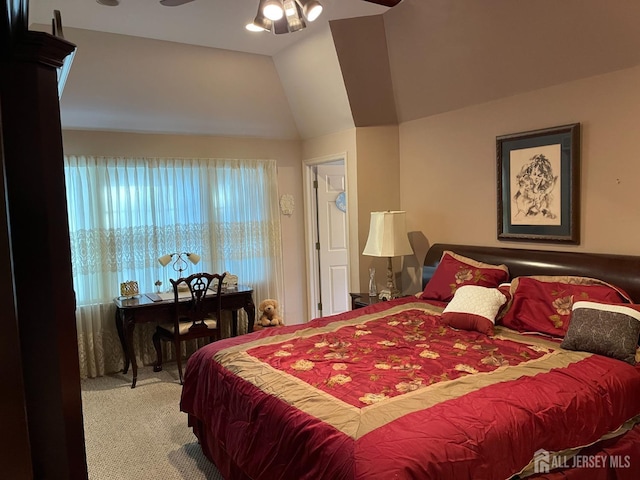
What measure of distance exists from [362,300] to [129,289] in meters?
2.23

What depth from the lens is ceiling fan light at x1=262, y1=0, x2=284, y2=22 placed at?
7.57ft

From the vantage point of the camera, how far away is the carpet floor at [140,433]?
2830 mm

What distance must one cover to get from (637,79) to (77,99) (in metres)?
4.23

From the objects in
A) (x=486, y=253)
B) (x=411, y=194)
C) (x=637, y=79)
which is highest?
(x=637, y=79)

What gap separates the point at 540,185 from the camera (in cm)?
341

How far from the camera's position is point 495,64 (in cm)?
341

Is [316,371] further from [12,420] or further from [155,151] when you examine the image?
[155,151]

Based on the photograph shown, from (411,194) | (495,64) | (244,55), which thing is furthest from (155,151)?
(495,64)

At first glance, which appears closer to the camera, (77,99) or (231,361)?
(231,361)

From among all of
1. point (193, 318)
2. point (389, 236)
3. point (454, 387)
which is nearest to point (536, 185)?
point (389, 236)

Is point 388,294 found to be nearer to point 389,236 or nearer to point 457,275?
point 389,236

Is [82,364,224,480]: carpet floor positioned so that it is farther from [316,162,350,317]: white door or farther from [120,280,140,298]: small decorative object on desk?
[316,162,350,317]: white door

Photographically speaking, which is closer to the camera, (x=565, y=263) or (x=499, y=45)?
(x=565, y=263)

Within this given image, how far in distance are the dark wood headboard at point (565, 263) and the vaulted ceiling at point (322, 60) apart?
1199mm
